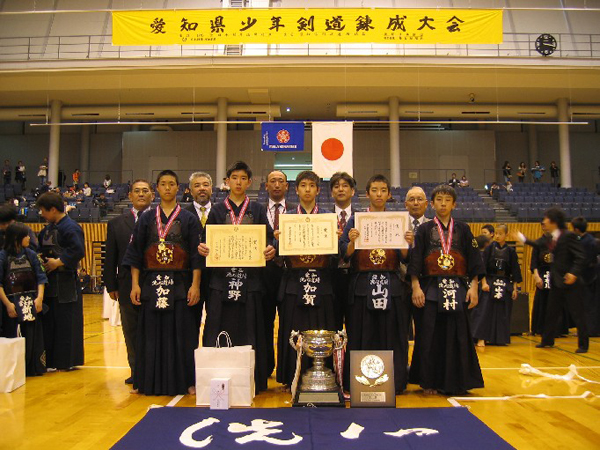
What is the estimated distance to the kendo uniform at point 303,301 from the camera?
3.99 meters

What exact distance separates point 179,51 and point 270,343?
14.4 meters

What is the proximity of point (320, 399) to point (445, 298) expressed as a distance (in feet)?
4.12

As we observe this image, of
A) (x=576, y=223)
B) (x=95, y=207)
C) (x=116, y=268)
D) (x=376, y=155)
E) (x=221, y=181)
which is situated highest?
(x=376, y=155)

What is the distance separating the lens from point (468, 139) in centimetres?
2255

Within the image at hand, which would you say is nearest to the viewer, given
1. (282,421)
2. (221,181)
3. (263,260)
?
(282,421)

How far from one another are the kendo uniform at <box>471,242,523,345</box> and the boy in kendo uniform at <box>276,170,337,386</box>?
3.32 metres

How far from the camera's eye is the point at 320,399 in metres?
3.54

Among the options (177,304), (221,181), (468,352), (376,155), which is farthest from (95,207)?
(468,352)

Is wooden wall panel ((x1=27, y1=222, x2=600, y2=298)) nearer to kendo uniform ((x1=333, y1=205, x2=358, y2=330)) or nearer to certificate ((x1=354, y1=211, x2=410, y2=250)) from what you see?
kendo uniform ((x1=333, y1=205, x2=358, y2=330))

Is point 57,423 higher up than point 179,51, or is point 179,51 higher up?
point 179,51

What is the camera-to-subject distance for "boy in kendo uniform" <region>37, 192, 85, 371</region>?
491 centimetres

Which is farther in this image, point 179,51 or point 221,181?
point 221,181

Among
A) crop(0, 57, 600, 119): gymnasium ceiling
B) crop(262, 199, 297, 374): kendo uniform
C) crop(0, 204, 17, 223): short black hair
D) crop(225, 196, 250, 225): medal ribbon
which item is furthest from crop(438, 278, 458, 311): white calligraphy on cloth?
crop(0, 57, 600, 119): gymnasium ceiling

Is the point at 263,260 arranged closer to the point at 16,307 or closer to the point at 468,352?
the point at 468,352
